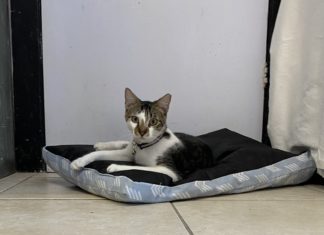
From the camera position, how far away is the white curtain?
1.49 m

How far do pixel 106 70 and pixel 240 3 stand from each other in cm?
68

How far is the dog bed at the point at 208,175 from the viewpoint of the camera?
3.88ft

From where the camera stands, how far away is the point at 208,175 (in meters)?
1.31

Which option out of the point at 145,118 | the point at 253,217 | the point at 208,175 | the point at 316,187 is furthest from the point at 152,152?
the point at 316,187

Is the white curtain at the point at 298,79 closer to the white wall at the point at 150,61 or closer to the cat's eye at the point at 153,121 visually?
the white wall at the point at 150,61

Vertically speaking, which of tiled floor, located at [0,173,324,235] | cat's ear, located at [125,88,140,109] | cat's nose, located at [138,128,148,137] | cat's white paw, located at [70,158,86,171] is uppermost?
cat's ear, located at [125,88,140,109]

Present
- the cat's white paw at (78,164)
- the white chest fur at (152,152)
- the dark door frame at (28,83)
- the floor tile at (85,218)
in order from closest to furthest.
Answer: the floor tile at (85,218) < the cat's white paw at (78,164) < the white chest fur at (152,152) < the dark door frame at (28,83)

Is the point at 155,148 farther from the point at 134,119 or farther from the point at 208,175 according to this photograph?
the point at 208,175

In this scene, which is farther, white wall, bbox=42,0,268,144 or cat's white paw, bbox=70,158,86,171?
white wall, bbox=42,0,268,144

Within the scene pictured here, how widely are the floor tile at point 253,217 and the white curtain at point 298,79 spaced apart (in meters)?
0.34

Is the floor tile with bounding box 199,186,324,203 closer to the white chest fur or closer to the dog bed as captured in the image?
the dog bed

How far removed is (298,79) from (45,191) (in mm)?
1059

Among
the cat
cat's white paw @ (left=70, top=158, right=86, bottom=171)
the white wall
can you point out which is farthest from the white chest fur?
the white wall

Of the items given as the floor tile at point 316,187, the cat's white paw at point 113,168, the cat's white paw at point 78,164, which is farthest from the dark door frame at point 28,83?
the floor tile at point 316,187
